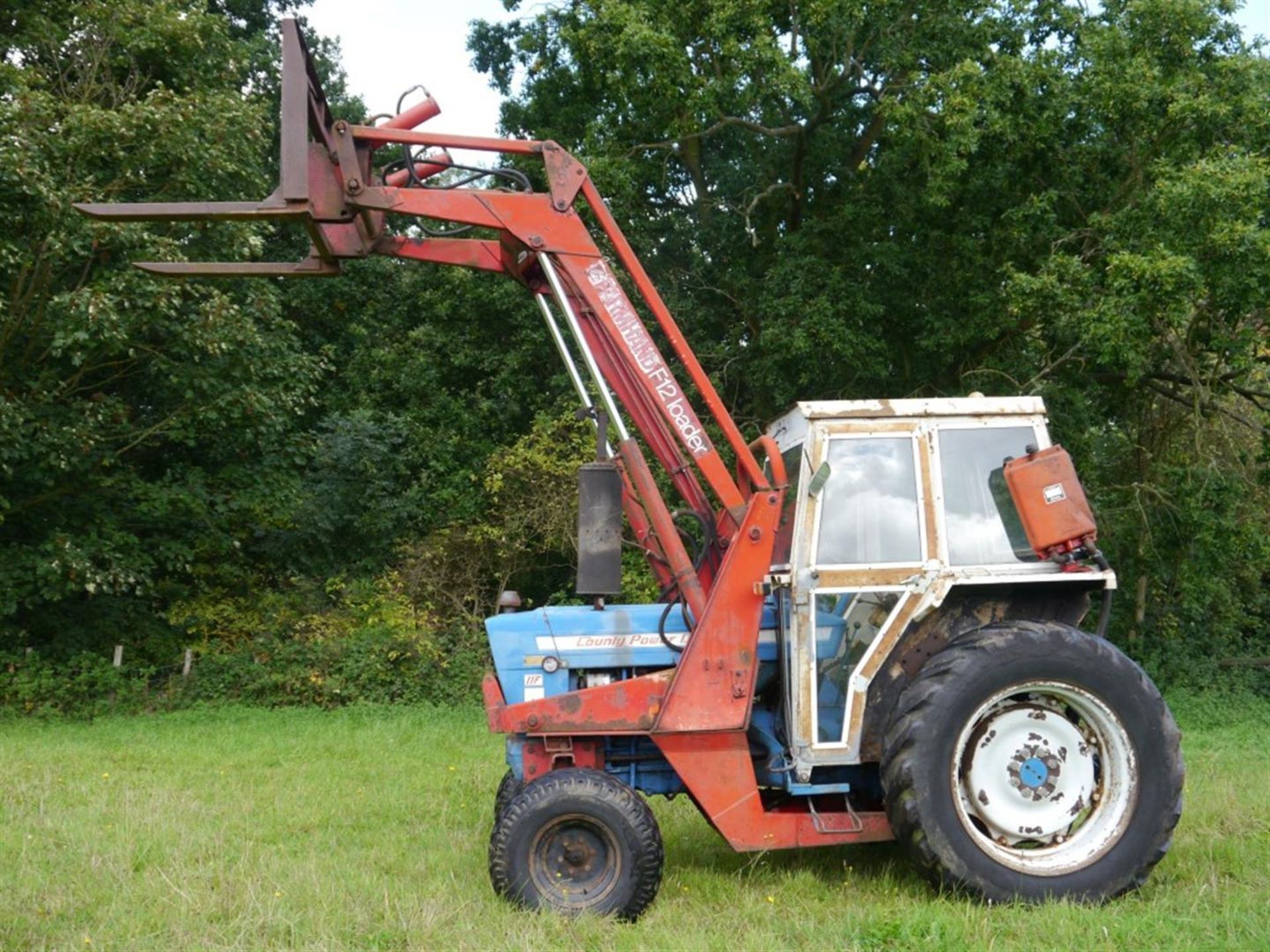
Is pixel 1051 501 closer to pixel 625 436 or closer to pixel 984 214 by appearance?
pixel 625 436

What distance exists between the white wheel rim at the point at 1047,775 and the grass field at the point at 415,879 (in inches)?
13.9

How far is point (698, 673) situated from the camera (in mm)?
5590

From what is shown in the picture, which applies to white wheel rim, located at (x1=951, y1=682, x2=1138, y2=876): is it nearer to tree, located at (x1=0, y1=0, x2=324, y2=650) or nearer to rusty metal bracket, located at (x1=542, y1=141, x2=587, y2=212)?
rusty metal bracket, located at (x1=542, y1=141, x2=587, y2=212)

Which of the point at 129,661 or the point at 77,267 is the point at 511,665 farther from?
the point at 129,661

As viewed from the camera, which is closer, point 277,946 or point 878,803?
point 277,946

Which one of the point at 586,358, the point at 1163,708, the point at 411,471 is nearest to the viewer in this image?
the point at 1163,708

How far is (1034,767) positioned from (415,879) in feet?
9.78

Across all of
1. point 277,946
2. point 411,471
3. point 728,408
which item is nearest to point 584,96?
point 728,408

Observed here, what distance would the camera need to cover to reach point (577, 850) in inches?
212

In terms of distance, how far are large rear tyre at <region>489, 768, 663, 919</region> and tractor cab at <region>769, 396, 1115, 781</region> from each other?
32.4 inches

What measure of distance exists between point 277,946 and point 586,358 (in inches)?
116

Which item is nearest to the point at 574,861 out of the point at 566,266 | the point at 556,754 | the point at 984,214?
the point at 556,754

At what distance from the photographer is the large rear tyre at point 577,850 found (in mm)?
5293

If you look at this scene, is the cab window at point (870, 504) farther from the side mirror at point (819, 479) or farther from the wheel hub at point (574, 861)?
the wheel hub at point (574, 861)
